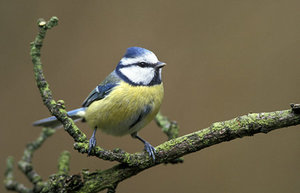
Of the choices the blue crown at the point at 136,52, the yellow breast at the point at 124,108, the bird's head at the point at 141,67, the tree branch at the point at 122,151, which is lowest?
the tree branch at the point at 122,151

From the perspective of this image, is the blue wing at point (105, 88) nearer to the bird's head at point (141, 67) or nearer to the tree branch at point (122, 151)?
the bird's head at point (141, 67)

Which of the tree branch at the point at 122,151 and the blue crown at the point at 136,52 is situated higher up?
the blue crown at the point at 136,52

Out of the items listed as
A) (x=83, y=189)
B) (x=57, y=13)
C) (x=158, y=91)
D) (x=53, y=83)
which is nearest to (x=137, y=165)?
(x=83, y=189)

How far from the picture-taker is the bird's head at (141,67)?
1321 millimetres

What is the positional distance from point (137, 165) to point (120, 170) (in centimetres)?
6

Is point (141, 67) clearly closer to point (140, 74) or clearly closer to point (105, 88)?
point (140, 74)

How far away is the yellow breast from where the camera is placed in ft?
4.16

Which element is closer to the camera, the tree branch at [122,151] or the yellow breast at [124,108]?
the tree branch at [122,151]

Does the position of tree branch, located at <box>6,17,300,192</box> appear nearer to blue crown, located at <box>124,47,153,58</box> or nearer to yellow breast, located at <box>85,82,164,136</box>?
yellow breast, located at <box>85,82,164,136</box>

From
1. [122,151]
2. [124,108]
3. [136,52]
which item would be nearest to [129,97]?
[124,108]

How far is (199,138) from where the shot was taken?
0.99 m

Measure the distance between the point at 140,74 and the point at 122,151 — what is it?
436 millimetres

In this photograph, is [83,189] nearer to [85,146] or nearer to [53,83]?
[85,146]

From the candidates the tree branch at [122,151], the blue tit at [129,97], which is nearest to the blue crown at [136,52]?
the blue tit at [129,97]
